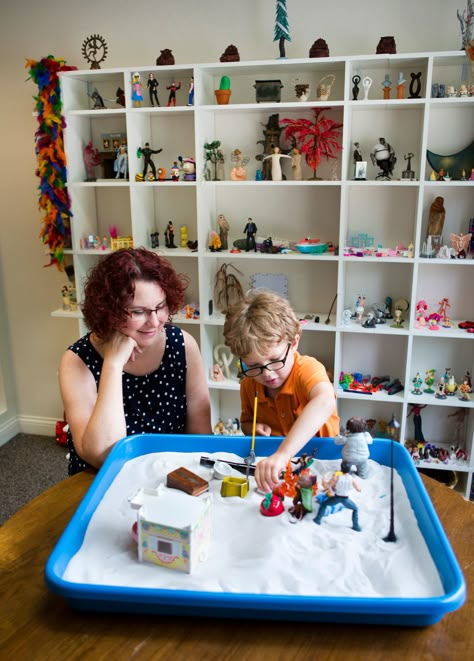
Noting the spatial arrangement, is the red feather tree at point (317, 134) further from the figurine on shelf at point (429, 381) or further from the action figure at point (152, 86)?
the figurine on shelf at point (429, 381)

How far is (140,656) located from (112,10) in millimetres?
2797

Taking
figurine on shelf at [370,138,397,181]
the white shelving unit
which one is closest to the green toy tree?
the white shelving unit

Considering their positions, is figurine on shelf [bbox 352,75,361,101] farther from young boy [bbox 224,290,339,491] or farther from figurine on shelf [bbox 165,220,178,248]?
young boy [bbox 224,290,339,491]

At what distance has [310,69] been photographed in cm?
253

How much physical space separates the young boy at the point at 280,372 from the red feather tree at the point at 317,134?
1375 millimetres

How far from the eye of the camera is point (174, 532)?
0.90 meters

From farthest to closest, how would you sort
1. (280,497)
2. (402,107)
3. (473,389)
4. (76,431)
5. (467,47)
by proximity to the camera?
(473,389) < (402,107) < (467,47) < (76,431) < (280,497)

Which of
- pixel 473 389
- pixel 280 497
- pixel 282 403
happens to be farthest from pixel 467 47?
pixel 280 497

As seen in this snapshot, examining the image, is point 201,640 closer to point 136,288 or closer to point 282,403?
point 282,403

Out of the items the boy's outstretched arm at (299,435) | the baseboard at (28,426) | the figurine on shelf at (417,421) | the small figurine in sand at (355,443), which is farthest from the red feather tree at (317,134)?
the baseboard at (28,426)

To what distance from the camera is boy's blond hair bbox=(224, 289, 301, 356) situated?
1.31 meters

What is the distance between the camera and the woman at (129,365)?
1351 mm

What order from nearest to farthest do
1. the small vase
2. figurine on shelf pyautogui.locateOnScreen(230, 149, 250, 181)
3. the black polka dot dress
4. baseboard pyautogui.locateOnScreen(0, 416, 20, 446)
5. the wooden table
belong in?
the wooden table → the black polka dot dress → the small vase → figurine on shelf pyautogui.locateOnScreen(230, 149, 250, 181) → baseboard pyautogui.locateOnScreen(0, 416, 20, 446)

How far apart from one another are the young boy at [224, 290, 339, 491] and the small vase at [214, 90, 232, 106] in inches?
56.7
